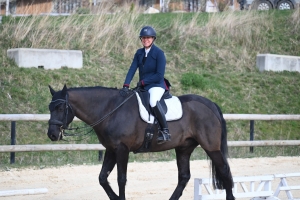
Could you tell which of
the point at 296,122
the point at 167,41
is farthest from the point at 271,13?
the point at 296,122

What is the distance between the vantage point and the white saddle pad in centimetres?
994

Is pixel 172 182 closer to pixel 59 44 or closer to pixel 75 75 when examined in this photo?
pixel 75 75

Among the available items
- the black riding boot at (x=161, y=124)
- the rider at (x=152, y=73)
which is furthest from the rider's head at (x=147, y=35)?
the black riding boot at (x=161, y=124)

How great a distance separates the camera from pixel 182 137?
10.3 m

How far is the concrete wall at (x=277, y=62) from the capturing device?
902 inches

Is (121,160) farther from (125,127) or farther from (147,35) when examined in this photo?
(147,35)

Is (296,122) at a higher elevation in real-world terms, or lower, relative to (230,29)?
lower

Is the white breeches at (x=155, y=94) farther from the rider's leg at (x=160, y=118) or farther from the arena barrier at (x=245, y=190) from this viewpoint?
the arena barrier at (x=245, y=190)

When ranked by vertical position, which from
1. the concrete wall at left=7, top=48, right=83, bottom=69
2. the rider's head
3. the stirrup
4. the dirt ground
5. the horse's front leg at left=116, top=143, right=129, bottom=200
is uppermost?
the rider's head

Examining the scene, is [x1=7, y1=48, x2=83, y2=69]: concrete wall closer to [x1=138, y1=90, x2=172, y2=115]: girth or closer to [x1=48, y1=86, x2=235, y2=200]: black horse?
[x1=48, y1=86, x2=235, y2=200]: black horse

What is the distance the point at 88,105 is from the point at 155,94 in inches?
39.9

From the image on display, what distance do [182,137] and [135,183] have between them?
2748 millimetres

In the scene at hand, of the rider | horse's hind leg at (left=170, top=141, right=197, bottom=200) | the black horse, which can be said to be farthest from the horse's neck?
horse's hind leg at (left=170, top=141, right=197, bottom=200)

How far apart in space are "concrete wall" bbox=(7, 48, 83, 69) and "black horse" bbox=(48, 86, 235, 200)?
915 centimetres
